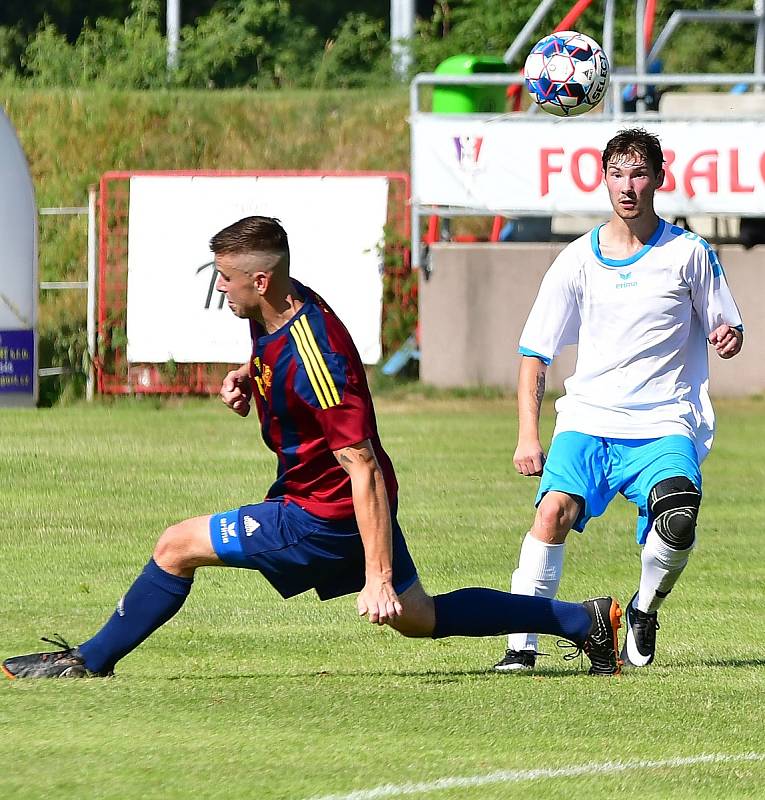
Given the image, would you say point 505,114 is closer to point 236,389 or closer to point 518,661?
point 518,661

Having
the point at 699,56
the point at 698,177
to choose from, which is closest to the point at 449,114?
the point at 698,177

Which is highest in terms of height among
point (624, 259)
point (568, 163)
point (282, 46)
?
point (282, 46)

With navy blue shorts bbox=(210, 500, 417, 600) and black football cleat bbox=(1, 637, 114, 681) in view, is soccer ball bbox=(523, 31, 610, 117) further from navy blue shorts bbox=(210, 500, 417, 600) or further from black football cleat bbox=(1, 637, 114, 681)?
black football cleat bbox=(1, 637, 114, 681)

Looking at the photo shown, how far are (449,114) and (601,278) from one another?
416 inches

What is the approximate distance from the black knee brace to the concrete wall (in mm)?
11171

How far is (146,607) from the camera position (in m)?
6.06

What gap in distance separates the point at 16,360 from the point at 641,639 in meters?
10.8

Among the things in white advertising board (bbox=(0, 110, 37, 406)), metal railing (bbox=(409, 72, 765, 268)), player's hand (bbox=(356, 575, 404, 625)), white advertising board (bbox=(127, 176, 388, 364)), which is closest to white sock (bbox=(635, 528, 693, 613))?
player's hand (bbox=(356, 575, 404, 625))

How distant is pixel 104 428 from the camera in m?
15.5

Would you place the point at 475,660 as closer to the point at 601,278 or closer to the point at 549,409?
the point at 601,278

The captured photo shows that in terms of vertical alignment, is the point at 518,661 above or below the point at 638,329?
below

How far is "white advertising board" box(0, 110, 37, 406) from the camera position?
52.9 feet

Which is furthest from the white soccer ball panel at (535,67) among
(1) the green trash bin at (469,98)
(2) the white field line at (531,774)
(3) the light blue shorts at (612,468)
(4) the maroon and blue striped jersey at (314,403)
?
(2) the white field line at (531,774)

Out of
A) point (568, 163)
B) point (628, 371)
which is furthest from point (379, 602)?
point (568, 163)
